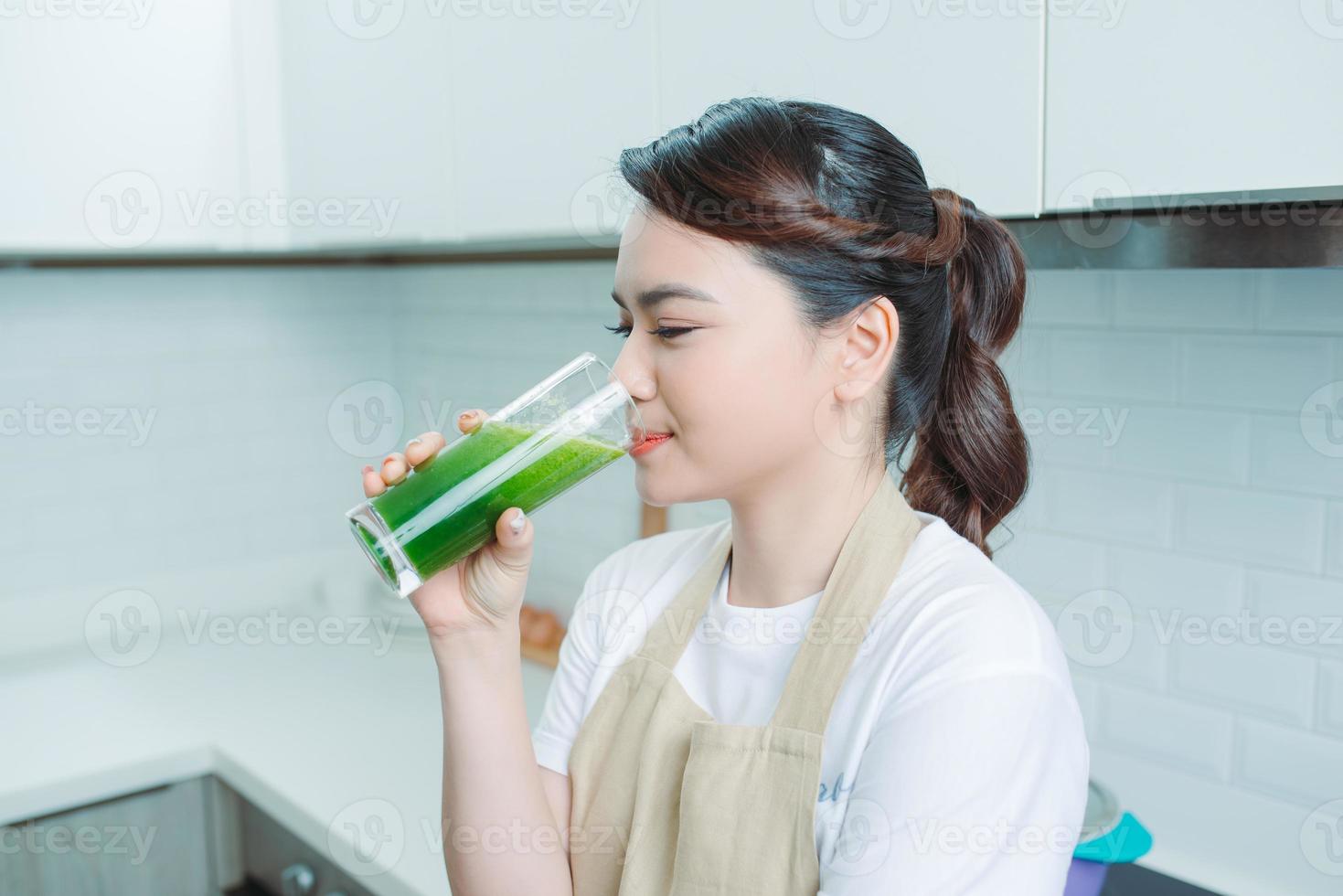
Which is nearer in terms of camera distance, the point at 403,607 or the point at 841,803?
the point at 841,803

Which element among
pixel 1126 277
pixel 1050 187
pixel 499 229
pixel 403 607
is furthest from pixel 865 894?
pixel 403 607

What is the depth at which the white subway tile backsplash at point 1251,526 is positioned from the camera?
1.32 m

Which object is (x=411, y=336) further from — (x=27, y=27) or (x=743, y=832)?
(x=743, y=832)

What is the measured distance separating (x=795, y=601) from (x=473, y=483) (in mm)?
340

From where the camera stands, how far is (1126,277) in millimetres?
1440

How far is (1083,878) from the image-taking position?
1.15m

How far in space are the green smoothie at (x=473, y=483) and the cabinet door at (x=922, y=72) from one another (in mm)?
458

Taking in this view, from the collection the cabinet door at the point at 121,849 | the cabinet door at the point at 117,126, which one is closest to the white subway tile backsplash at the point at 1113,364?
the cabinet door at the point at 117,126

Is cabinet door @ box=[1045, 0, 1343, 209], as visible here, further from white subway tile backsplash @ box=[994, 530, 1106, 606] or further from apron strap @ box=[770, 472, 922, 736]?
white subway tile backsplash @ box=[994, 530, 1106, 606]

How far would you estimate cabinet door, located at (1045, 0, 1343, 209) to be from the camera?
2.97 ft

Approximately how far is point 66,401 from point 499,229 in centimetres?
108

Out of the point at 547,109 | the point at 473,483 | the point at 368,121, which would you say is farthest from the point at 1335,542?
the point at 368,121

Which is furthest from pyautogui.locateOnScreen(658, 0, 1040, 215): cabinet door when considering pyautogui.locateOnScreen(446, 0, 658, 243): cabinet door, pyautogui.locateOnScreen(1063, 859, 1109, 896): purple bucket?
pyautogui.locateOnScreen(1063, 859, 1109, 896): purple bucket

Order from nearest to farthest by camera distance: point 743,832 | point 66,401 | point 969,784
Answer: point 969,784, point 743,832, point 66,401
